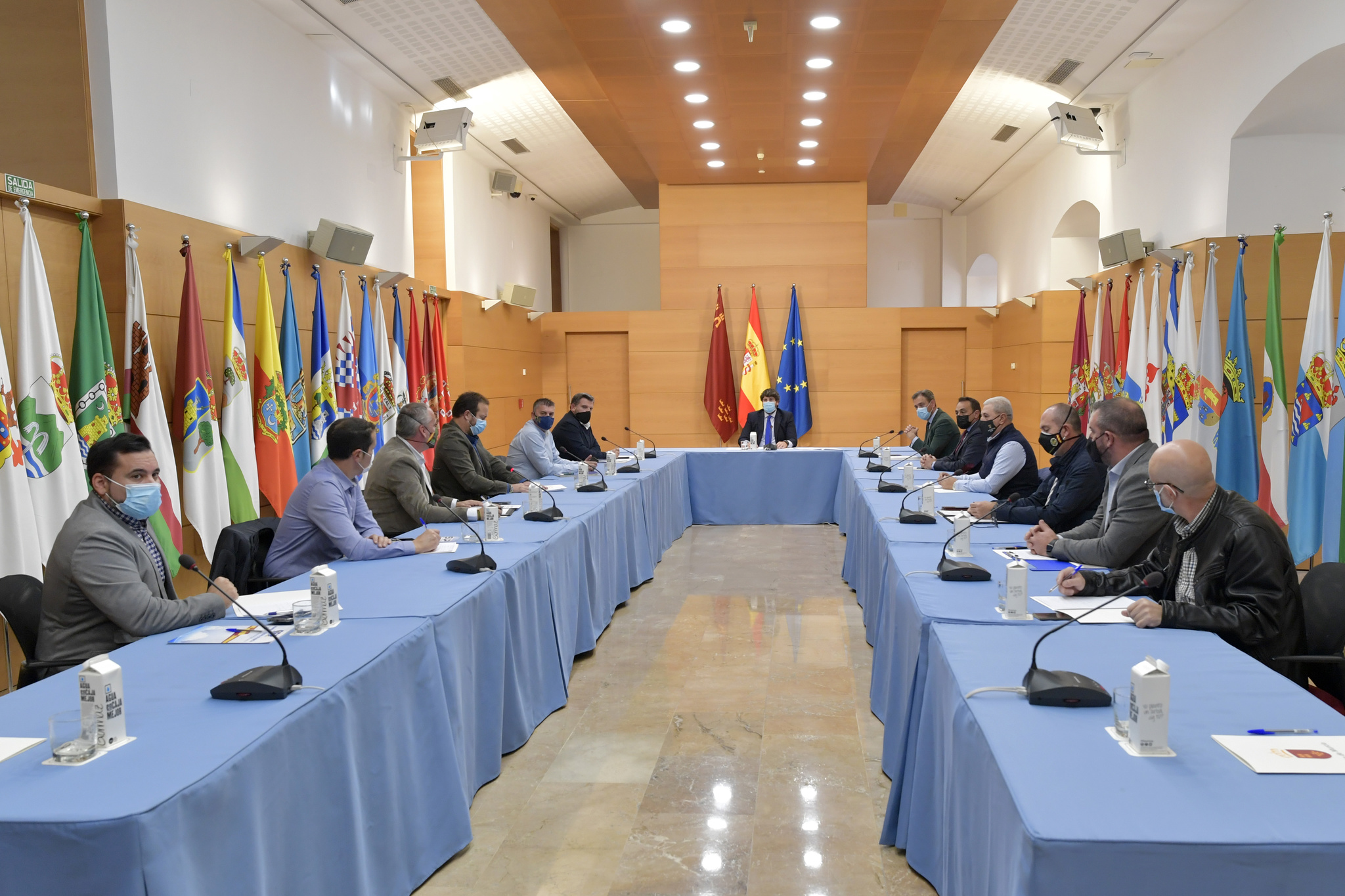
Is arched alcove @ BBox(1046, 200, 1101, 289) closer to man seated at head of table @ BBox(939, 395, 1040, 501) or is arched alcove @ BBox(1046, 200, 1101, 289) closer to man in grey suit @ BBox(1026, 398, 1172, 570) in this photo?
man seated at head of table @ BBox(939, 395, 1040, 501)

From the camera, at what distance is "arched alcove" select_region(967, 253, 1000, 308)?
44.7 ft

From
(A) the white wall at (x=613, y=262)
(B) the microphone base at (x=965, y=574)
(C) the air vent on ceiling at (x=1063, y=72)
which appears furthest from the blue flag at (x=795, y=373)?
(B) the microphone base at (x=965, y=574)

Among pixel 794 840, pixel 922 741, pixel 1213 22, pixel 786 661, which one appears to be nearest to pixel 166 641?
pixel 794 840

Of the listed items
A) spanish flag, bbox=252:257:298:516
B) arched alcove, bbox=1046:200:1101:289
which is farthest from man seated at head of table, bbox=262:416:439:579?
arched alcove, bbox=1046:200:1101:289

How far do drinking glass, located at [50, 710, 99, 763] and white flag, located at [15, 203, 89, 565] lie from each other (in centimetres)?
244

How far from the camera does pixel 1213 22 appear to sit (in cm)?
594

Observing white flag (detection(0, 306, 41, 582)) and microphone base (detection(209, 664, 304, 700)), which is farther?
white flag (detection(0, 306, 41, 582))

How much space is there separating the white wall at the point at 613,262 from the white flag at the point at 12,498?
37.4ft

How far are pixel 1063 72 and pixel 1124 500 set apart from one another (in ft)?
16.6

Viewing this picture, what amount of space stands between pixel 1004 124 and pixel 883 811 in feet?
25.5

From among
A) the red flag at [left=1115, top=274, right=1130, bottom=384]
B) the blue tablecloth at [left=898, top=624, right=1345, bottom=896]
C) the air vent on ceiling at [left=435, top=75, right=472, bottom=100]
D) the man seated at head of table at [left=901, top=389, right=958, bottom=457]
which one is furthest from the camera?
the man seated at head of table at [left=901, top=389, right=958, bottom=457]

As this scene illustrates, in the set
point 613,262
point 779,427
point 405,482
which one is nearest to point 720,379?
point 779,427

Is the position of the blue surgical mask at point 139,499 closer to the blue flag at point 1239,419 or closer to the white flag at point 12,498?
the white flag at point 12,498

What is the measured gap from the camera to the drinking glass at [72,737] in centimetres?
167
